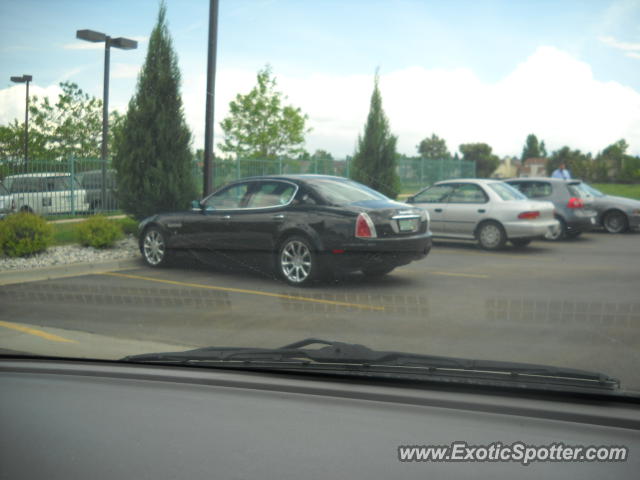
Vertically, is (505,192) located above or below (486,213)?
above

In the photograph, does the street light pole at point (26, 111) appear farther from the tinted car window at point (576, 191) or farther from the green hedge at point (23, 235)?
the tinted car window at point (576, 191)

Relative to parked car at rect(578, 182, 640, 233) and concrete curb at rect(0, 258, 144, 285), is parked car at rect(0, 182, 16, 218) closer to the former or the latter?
concrete curb at rect(0, 258, 144, 285)

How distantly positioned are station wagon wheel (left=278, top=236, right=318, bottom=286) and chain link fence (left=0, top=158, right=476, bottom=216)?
3.79 m

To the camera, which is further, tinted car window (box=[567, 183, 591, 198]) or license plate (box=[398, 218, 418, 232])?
tinted car window (box=[567, 183, 591, 198])

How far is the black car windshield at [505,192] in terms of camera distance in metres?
13.5

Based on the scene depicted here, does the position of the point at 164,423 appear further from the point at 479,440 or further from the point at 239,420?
the point at 479,440

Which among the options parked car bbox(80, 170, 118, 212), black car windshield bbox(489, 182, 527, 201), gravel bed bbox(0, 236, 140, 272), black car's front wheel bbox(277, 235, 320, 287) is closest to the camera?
black car's front wheel bbox(277, 235, 320, 287)

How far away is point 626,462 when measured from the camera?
80.7 inches

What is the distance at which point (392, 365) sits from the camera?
109 inches

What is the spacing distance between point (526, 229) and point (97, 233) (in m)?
8.05

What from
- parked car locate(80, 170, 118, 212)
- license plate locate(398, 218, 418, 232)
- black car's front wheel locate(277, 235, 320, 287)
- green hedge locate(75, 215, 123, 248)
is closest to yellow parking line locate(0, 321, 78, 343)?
black car's front wheel locate(277, 235, 320, 287)

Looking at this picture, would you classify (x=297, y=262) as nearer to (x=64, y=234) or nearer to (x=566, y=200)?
(x=64, y=234)

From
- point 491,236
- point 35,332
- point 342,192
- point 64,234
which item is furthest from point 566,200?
point 35,332

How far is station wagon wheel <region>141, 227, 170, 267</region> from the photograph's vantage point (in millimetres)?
A: 9344
